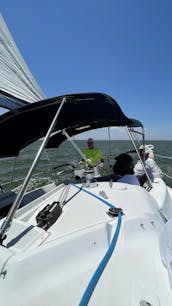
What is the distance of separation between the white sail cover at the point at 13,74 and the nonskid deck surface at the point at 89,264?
230cm

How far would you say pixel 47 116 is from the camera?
7.41 feet

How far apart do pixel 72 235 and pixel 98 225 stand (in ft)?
0.54

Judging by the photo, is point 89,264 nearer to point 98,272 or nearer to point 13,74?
point 98,272

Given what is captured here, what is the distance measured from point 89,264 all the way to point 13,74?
10.7 feet

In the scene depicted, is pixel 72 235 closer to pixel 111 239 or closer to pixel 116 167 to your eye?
pixel 111 239

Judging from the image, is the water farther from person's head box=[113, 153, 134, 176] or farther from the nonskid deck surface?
the nonskid deck surface

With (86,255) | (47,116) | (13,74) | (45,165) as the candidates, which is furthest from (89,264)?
(45,165)

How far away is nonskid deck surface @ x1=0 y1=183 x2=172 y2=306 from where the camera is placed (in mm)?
787

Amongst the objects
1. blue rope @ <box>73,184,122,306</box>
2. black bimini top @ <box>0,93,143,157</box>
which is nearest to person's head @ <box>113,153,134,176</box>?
black bimini top @ <box>0,93,143,157</box>

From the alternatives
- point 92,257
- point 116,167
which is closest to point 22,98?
point 116,167

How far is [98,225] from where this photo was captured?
1.12 metres

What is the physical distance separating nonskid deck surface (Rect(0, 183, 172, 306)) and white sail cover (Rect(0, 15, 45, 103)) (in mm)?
2304

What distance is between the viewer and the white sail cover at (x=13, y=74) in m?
2.97

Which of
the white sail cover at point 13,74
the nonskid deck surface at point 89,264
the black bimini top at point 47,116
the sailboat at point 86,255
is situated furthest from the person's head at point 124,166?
the white sail cover at point 13,74
